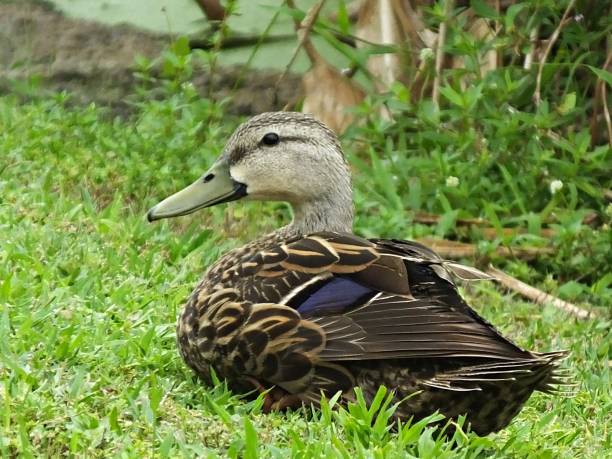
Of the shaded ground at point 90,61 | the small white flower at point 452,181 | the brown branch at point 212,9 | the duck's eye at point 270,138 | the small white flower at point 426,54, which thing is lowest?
the small white flower at point 452,181

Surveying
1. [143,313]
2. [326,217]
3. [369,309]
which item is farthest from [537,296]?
[369,309]

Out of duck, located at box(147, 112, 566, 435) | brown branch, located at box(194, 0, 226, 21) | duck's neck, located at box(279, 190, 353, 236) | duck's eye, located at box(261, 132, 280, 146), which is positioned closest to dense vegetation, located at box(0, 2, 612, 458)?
duck, located at box(147, 112, 566, 435)

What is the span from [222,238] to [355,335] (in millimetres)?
2882

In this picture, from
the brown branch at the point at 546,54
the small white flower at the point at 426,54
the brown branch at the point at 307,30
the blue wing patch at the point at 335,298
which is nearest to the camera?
the blue wing patch at the point at 335,298

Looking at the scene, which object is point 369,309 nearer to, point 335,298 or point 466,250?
point 335,298

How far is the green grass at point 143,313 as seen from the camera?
4.28 m

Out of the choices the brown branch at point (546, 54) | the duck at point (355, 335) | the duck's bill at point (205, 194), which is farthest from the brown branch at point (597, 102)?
the duck at point (355, 335)

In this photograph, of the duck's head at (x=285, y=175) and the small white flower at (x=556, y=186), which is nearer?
the duck's head at (x=285, y=175)

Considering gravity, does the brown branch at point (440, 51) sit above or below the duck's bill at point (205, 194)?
below

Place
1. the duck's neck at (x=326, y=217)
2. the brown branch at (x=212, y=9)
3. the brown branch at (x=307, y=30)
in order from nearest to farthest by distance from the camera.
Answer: the duck's neck at (x=326, y=217) → the brown branch at (x=307, y=30) → the brown branch at (x=212, y=9)

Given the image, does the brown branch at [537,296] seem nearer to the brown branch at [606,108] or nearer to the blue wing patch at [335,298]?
the brown branch at [606,108]

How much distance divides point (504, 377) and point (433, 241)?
140 inches

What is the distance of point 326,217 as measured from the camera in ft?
18.6

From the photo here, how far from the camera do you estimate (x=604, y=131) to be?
873cm
